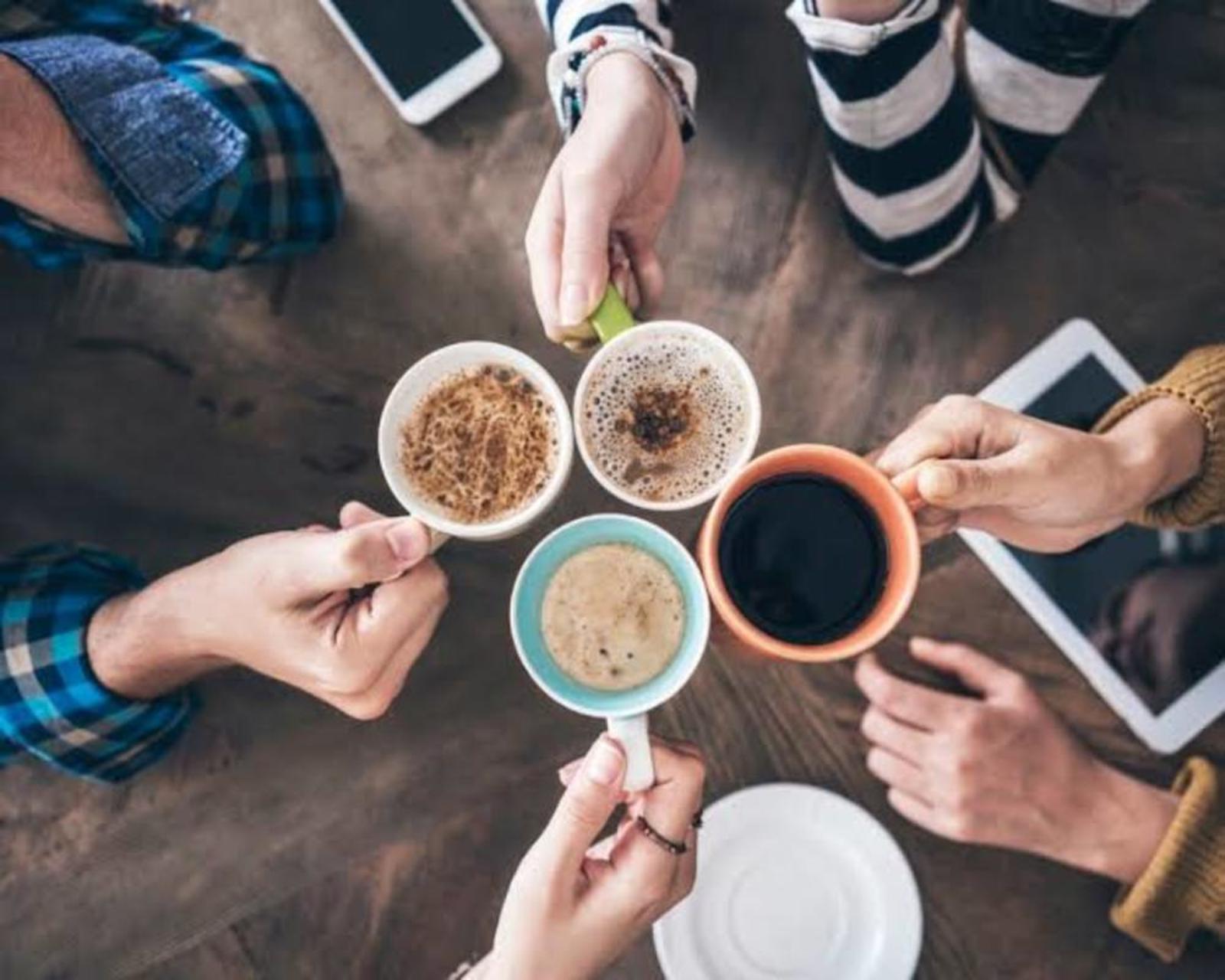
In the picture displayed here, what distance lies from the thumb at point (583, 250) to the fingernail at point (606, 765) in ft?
1.24

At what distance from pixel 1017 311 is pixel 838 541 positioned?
506mm

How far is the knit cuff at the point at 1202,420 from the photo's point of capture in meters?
→ 1.08

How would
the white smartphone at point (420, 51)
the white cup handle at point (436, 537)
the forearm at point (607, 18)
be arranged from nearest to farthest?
the white cup handle at point (436, 537), the forearm at point (607, 18), the white smartphone at point (420, 51)

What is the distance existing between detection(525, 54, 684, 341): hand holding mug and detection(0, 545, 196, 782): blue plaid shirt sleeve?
2.00 ft

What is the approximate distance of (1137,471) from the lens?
1045 mm

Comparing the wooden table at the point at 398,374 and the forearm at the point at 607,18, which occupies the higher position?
the forearm at the point at 607,18

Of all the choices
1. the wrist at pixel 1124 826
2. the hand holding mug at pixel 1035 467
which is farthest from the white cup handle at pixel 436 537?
the wrist at pixel 1124 826

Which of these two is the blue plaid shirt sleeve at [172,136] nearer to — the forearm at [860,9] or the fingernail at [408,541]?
the fingernail at [408,541]

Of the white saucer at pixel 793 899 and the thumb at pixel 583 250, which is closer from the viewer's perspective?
the thumb at pixel 583 250

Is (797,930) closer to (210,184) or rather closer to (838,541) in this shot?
(838,541)

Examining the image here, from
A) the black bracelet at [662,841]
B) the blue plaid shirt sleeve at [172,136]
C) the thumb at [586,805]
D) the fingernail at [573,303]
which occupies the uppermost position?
the blue plaid shirt sleeve at [172,136]

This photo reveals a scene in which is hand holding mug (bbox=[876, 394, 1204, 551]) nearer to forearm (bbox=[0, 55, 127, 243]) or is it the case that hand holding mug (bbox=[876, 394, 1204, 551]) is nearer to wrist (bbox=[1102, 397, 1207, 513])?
wrist (bbox=[1102, 397, 1207, 513])

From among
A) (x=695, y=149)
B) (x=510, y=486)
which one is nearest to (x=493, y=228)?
(x=695, y=149)

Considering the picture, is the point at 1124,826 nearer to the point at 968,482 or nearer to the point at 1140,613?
the point at 1140,613
